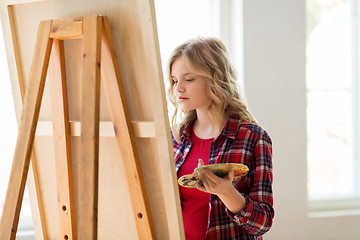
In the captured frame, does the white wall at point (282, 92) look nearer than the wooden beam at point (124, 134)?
No

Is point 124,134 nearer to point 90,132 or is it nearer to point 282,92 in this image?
point 90,132

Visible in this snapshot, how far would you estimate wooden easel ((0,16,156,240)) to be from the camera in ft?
4.76

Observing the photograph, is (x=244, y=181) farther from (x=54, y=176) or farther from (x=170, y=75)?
(x=54, y=176)

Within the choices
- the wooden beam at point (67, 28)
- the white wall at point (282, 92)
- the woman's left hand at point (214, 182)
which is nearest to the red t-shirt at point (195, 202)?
the woman's left hand at point (214, 182)

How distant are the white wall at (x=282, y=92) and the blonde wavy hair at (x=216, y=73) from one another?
97 cm

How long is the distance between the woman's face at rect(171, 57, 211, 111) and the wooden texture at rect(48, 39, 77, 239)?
42 centimetres

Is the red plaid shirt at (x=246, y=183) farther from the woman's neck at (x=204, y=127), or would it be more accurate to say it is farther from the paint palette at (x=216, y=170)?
the paint palette at (x=216, y=170)

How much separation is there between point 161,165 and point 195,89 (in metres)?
0.42

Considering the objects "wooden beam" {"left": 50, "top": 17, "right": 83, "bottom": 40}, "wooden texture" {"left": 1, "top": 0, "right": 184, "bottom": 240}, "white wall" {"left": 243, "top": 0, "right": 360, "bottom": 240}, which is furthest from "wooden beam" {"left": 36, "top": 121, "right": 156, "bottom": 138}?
"white wall" {"left": 243, "top": 0, "right": 360, "bottom": 240}

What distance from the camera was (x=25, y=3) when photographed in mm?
1730

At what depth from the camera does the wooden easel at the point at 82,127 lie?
1452 millimetres

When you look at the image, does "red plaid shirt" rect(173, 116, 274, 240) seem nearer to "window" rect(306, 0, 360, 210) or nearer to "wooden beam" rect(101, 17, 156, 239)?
"wooden beam" rect(101, 17, 156, 239)

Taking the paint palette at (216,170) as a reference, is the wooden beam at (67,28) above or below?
above

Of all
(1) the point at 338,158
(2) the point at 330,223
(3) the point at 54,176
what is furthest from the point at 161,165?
(1) the point at 338,158
